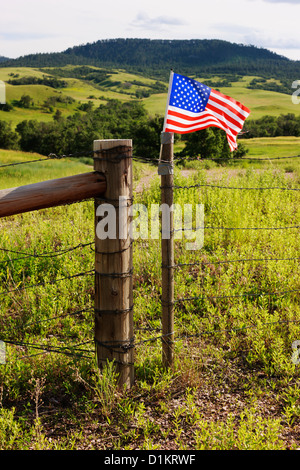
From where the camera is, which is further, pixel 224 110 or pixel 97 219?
pixel 224 110

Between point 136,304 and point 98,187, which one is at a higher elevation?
point 98,187

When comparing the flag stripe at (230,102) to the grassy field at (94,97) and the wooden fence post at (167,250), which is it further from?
the grassy field at (94,97)

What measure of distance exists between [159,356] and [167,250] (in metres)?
0.97

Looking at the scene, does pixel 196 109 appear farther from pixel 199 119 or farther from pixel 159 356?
pixel 159 356

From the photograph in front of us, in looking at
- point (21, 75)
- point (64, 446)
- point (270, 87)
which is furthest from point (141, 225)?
point (21, 75)

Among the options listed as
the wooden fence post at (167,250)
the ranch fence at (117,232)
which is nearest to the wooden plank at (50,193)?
the ranch fence at (117,232)

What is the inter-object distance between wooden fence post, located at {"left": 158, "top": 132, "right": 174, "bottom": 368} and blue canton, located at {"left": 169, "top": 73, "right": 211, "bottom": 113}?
27cm

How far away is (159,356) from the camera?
3.46m

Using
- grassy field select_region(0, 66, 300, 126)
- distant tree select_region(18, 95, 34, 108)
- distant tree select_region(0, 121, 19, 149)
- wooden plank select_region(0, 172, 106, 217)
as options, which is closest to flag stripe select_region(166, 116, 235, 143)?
wooden plank select_region(0, 172, 106, 217)

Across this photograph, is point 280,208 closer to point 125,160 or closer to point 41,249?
point 41,249

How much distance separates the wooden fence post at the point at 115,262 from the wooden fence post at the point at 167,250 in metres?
0.28

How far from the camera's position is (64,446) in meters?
2.68

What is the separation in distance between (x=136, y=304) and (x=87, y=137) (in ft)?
219

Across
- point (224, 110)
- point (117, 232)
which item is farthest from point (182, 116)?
point (117, 232)
